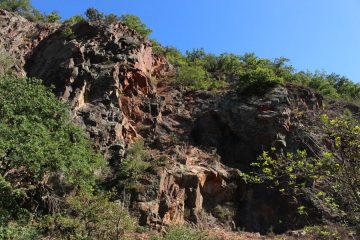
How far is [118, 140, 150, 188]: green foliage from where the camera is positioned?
19.9 metres

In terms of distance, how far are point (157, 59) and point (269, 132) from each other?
38.3ft

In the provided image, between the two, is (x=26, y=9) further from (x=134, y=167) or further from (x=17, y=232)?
(x=17, y=232)

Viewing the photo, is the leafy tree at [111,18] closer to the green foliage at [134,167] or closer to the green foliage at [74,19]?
the green foliage at [74,19]

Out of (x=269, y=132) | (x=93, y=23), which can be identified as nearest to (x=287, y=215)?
(x=269, y=132)

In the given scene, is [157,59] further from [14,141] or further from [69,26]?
[14,141]

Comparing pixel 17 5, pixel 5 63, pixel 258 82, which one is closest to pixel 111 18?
pixel 17 5

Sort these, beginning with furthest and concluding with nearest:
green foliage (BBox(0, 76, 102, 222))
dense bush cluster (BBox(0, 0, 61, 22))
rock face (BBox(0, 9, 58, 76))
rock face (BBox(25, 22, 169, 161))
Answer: dense bush cluster (BBox(0, 0, 61, 22)) < rock face (BBox(0, 9, 58, 76)) < rock face (BBox(25, 22, 169, 161)) < green foliage (BBox(0, 76, 102, 222))

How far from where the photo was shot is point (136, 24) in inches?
1342

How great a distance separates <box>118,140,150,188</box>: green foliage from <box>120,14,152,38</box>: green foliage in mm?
14459

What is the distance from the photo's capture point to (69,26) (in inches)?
1202

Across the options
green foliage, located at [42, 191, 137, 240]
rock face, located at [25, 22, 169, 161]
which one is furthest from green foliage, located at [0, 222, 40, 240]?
rock face, located at [25, 22, 169, 161]

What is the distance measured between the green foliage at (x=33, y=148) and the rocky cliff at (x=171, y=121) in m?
2.55

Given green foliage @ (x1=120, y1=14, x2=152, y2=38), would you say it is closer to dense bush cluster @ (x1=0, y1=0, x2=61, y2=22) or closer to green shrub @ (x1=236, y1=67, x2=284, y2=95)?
dense bush cluster @ (x1=0, y1=0, x2=61, y2=22)

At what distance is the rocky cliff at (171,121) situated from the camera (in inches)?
843
